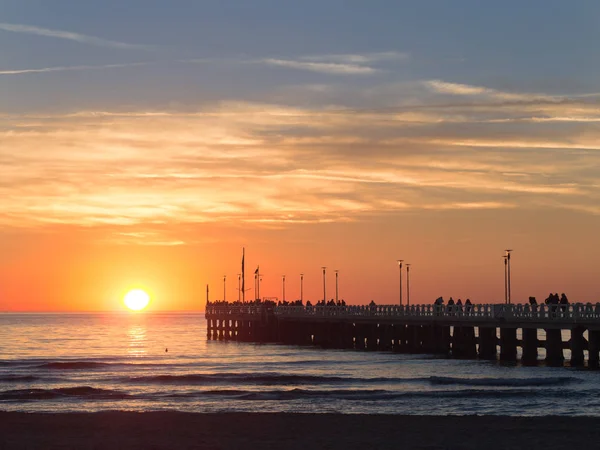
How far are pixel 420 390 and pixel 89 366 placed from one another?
91.8 feet

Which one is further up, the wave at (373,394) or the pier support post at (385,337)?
the pier support post at (385,337)

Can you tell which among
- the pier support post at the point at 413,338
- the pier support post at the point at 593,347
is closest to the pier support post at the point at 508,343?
the pier support post at the point at 593,347

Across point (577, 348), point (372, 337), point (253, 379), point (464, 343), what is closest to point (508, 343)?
point (464, 343)

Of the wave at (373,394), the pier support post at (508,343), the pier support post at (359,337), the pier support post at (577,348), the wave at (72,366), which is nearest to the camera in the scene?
the wave at (373,394)

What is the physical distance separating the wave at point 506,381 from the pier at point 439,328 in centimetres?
756

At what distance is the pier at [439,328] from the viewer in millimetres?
51219

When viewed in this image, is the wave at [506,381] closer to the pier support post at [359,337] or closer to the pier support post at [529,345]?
the pier support post at [529,345]

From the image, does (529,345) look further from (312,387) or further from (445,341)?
(312,387)

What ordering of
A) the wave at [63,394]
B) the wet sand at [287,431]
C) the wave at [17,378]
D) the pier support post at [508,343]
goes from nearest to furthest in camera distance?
1. the wet sand at [287,431]
2. the wave at [63,394]
3. the wave at [17,378]
4. the pier support post at [508,343]

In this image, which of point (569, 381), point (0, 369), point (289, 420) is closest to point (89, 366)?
point (0, 369)

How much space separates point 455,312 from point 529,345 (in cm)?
810

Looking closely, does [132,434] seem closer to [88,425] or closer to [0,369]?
[88,425]

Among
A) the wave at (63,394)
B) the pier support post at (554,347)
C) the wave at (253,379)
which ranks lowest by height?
the wave at (63,394)

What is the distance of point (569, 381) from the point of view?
4159cm
